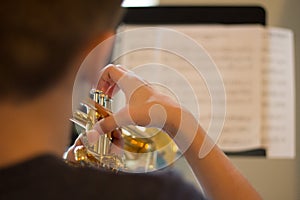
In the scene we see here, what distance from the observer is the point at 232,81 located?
1644mm

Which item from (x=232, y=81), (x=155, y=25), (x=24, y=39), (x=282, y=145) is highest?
(x=24, y=39)

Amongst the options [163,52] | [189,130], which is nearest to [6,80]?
[189,130]

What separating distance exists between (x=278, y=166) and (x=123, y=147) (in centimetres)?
83

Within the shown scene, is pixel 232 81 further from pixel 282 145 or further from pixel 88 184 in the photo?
pixel 88 184

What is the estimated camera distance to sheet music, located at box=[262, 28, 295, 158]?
162 centimetres

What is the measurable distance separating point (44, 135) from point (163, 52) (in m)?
1.26

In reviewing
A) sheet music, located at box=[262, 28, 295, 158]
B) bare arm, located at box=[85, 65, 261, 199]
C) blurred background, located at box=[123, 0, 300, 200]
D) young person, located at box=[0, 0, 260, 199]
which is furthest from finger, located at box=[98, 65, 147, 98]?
sheet music, located at box=[262, 28, 295, 158]

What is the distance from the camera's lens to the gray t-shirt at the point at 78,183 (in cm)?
40

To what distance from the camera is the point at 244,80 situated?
1.64m

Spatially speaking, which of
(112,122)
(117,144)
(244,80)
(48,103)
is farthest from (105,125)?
(244,80)

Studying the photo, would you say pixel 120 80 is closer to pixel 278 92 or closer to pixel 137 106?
pixel 137 106

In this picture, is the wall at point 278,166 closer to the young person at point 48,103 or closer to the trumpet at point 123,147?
the trumpet at point 123,147

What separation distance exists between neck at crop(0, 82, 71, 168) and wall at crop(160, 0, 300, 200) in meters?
1.23

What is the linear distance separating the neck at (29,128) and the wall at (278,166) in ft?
4.03
